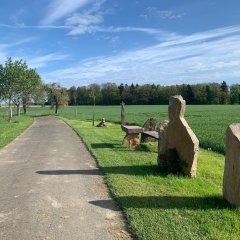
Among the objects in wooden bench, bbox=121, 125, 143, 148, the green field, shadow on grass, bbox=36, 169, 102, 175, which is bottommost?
shadow on grass, bbox=36, 169, 102, 175

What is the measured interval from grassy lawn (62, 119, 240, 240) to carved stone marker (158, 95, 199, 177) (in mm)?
319

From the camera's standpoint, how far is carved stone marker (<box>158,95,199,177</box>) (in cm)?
883

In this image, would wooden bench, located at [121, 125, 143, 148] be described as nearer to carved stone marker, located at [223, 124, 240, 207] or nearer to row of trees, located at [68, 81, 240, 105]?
carved stone marker, located at [223, 124, 240, 207]

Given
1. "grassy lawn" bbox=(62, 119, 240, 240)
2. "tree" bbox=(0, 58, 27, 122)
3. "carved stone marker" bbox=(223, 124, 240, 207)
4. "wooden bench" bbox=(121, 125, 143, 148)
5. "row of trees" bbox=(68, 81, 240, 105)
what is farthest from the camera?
"row of trees" bbox=(68, 81, 240, 105)

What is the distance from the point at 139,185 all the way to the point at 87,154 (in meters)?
5.25

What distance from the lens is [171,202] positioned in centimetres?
680

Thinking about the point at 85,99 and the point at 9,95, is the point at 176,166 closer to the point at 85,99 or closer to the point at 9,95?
the point at 9,95

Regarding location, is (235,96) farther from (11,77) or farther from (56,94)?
(11,77)

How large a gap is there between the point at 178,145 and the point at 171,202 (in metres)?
2.71

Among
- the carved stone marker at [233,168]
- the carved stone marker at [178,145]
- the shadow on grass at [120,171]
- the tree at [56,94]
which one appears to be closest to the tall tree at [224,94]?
the tree at [56,94]

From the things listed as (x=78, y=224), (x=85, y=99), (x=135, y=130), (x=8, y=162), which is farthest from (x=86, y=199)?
(x=85, y=99)

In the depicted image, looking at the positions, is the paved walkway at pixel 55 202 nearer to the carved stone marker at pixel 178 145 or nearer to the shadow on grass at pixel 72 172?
the shadow on grass at pixel 72 172

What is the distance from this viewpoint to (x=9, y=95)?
152ft

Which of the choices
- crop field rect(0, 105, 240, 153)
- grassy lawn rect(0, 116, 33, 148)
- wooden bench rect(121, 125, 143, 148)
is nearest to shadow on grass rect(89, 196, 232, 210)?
wooden bench rect(121, 125, 143, 148)
